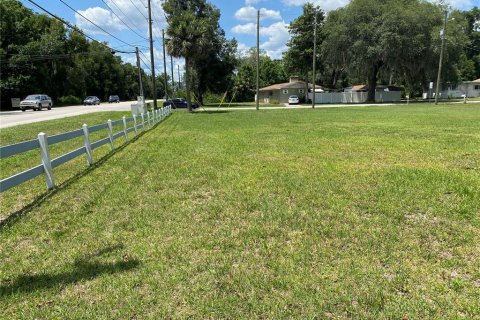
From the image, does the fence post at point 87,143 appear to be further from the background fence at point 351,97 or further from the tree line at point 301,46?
the background fence at point 351,97

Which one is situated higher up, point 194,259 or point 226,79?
point 226,79

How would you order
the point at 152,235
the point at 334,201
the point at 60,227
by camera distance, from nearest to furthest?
1. the point at 152,235
2. the point at 60,227
3. the point at 334,201

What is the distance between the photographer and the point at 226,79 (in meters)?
60.0

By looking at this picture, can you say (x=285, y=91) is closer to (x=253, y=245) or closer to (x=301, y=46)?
(x=301, y=46)

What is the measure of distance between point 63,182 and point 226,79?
54.3m

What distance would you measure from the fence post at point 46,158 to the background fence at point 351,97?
56.5 meters

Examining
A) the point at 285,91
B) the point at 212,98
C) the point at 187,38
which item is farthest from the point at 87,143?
the point at 285,91

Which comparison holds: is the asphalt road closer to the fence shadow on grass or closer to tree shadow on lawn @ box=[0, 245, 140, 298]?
the fence shadow on grass

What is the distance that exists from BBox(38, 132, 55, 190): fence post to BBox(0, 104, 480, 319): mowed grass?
33cm

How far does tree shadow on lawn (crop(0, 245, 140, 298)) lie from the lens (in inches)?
131

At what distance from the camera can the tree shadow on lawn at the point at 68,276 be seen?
334 centimetres

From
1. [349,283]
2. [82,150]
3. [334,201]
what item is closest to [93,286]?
[349,283]

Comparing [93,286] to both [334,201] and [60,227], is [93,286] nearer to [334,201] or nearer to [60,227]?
[60,227]

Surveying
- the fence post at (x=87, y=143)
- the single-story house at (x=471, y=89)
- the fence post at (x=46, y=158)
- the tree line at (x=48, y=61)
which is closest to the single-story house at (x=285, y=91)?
the tree line at (x=48, y=61)
